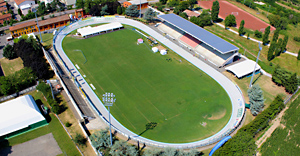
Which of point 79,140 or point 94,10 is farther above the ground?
point 94,10

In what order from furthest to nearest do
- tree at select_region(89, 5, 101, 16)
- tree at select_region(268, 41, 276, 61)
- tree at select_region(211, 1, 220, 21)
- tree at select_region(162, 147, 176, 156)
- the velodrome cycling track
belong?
tree at select_region(89, 5, 101, 16) < tree at select_region(211, 1, 220, 21) < tree at select_region(268, 41, 276, 61) < the velodrome cycling track < tree at select_region(162, 147, 176, 156)

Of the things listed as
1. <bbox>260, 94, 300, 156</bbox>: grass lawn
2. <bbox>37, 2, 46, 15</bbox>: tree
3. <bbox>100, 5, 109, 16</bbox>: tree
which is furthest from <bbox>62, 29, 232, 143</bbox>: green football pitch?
<bbox>37, 2, 46, 15</bbox>: tree

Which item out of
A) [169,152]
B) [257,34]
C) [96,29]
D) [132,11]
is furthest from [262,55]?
[96,29]

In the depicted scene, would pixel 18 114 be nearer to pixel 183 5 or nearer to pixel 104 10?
pixel 104 10

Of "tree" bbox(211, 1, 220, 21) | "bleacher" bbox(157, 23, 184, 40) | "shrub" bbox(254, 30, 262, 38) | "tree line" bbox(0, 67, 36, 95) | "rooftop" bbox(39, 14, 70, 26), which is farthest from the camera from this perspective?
"tree" bbox(211, 1, 220, 21)

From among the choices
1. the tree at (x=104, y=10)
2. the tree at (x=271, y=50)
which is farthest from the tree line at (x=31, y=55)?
the tree at (x=271, y=50)

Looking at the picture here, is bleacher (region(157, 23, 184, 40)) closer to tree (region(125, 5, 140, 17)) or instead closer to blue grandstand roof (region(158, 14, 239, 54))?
blue grandstand roof (region(158, 14, 239, 54))
